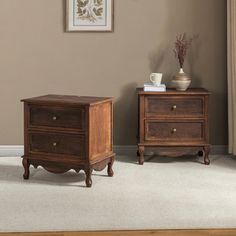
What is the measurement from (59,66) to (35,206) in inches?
88.9

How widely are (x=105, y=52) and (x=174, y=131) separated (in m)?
1.15

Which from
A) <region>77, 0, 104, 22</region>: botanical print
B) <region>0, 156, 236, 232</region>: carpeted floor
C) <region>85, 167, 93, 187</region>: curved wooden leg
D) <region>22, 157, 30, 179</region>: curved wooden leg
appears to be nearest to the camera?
<region>0, 156, 236, 232</region>: carpeted floor

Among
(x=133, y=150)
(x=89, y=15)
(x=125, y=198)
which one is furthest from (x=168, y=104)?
(x=125, y=198)

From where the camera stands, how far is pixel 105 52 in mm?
6312

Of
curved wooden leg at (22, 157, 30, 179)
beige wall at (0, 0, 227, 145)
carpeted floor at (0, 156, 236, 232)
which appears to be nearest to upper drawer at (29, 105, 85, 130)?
curved wooden leg at (22, 157, 30, 179)

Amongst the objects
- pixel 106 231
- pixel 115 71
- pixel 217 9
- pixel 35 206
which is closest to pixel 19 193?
pixel 35 206

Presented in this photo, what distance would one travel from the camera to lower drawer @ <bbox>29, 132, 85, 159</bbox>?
499cm

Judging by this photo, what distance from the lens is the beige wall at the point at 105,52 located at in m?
6.25

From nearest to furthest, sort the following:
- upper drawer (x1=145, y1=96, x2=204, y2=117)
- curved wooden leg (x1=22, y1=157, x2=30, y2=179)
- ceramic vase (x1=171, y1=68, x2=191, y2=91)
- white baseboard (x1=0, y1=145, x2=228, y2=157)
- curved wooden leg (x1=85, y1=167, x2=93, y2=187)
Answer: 1. curved wooden leg (x1=85, y1=167, x2=93, y2=187)
2. curved wooden leg (x1=22, y1=157, x2=30, y2=179)
3. upper drawer (x1=145, y1=96, x2=204, y2=117)
4. ceramic vase (x1=171, y1=68, x2=191, y2=91)
5. white baseboard (x1=0, y1=145, x2=228, y2=157)

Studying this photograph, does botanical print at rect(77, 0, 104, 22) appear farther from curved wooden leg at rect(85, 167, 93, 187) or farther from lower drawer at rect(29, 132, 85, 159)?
curved wooden leg at rect(85, 167, 93, 187)

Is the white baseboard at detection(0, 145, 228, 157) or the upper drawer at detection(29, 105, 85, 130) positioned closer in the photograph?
the upper drawer at detection(29, 105, 85, 130)

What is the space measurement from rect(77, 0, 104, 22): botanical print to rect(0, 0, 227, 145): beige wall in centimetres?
16

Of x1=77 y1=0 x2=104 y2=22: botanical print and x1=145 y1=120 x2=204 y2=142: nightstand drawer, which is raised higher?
x1=77 y1=0 x2=104 y2=22: botanical print

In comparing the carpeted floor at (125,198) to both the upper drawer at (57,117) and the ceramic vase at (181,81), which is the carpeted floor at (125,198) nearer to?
the upper drawer at (57,117)
